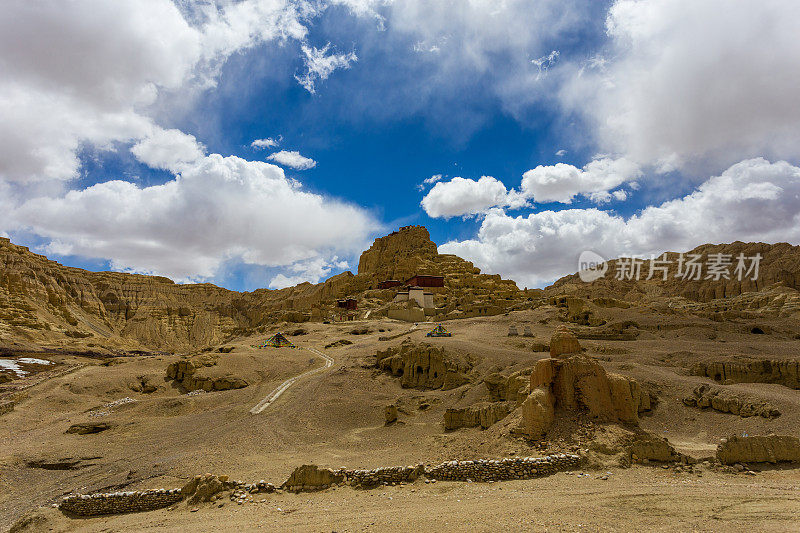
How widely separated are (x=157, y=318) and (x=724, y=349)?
12253cm

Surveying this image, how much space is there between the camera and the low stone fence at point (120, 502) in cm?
1155

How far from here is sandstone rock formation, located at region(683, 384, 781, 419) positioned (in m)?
14.1

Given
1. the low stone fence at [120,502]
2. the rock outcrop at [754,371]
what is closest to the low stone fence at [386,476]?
the low stone fence at [120,502]

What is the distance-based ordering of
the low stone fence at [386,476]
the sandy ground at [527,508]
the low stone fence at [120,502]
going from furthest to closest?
1. the low stone fence at [120,502]
2. the low stone fence at [386,476]
3. the sandy ground at [527,508]

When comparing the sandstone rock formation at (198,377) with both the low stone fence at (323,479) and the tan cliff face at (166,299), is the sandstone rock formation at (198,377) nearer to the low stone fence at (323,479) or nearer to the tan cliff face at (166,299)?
the low stone fence at (323,479)

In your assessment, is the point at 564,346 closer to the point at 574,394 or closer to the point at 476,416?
the point at 574,394

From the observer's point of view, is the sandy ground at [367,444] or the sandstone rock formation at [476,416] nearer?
the sandy ground at [367,444]

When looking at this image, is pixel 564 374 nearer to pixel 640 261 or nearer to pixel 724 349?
pixel 724 349

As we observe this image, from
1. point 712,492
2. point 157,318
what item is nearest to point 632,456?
point 712,492

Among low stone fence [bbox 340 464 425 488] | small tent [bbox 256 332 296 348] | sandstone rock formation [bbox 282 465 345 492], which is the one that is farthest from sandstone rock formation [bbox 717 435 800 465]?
small tent [bbox 256 332 296 348]

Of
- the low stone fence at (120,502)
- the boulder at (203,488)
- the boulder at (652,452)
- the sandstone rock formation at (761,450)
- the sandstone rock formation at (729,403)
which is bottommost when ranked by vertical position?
the low stone fence at (120,502)

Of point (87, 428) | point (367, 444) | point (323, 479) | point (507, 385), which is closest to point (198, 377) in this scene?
point (87, 428)

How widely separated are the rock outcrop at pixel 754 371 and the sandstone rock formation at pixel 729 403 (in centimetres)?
406

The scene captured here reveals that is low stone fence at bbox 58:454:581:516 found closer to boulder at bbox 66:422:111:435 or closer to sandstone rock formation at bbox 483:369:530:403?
sandstone rock formation at bbox 483:369:530:403
